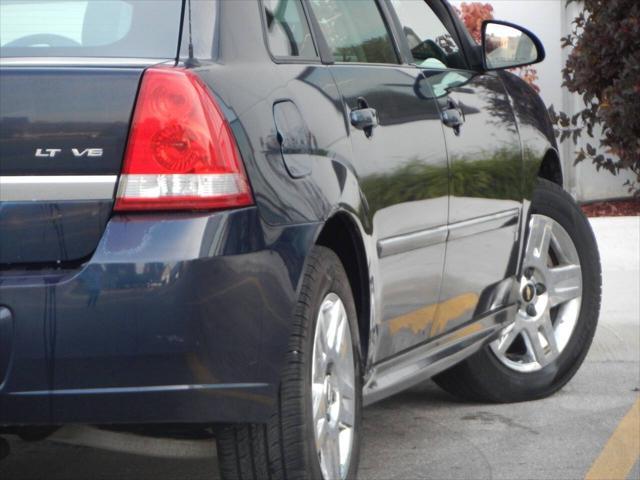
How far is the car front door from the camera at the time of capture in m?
5.05

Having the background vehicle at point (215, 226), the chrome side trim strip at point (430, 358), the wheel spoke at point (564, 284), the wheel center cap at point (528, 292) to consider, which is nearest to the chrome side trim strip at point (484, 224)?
the background vehicle at point (215, 226)

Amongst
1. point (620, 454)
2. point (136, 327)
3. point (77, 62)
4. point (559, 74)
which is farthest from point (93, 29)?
point (559, 74)

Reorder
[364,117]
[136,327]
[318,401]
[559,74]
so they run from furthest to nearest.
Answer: [559,74], [364,117], [318,401], [136,327]

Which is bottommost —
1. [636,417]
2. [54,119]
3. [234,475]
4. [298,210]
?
[636,417]

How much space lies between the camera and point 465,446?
17.3 feet

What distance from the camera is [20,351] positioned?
3.37 metres

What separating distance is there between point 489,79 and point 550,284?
0.92 m

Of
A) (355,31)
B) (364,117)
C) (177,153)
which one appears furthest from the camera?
(355,31)

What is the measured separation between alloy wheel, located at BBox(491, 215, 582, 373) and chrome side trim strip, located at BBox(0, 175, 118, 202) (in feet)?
9.16

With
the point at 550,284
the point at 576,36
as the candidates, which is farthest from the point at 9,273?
the point at 576,36

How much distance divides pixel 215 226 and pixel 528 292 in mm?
2849

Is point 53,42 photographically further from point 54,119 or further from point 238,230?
point 238,230

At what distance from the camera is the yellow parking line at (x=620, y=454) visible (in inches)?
190

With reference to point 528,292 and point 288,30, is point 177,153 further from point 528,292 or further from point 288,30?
point 528,292
